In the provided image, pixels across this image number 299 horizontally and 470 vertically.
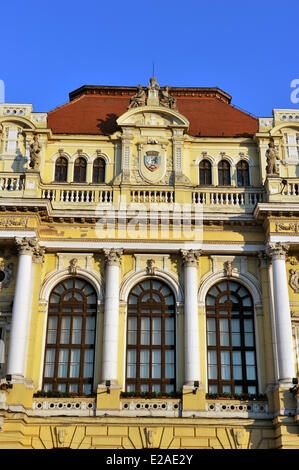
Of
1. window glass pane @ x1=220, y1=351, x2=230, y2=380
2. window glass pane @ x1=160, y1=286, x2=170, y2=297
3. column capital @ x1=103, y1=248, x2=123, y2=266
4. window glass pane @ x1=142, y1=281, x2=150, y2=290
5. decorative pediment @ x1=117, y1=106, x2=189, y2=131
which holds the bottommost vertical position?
window glass pane @ x1=220, y1=351, x2=230, y2=380

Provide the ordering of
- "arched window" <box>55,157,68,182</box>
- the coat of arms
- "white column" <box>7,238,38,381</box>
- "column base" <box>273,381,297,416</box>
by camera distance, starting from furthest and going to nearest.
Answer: "arched window" <box>55,157,68,182</box> → the coat of arms → "white column" <box>7,238,38,381</box> → "column base" <box>273,381,297,416</box>

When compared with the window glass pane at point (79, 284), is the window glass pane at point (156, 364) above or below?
below

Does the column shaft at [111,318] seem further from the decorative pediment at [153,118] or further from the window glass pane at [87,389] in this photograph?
the decorative pediment at [153,118]

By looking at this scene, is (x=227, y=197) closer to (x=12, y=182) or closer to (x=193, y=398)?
(x=193, y=398)

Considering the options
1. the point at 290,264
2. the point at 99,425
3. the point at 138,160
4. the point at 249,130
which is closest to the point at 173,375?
the point at 99,425

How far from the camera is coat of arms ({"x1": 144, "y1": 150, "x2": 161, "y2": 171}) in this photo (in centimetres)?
2825

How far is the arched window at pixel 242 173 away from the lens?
28.7 meters

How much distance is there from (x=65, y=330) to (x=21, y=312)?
83.4 inches

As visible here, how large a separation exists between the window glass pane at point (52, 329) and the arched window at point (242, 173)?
964 cm

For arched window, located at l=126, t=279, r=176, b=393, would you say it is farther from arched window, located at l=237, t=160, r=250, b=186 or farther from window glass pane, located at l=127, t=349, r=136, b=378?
arched window, located at l=237, t=160, r=250, b=186

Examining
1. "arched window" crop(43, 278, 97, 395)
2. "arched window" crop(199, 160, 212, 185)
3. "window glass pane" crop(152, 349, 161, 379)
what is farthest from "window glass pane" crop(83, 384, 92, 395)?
"arched window" crop(199, 160, 212, 185)

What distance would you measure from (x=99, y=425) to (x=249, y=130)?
14.9 metres

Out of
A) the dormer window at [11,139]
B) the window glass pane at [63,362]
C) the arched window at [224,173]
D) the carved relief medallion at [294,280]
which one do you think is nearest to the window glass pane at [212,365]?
the carved relief medallion at [294,280]

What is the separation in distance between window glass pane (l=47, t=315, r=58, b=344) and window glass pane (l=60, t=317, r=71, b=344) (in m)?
0.28
